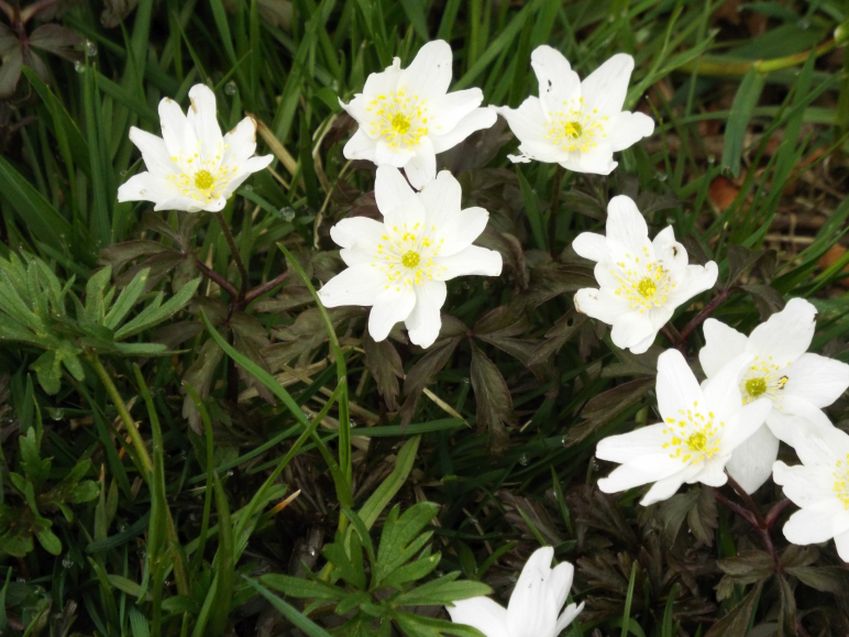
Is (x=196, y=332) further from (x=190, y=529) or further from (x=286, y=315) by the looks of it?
(x=190, y=529)

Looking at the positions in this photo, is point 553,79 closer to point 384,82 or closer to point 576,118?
point 576,118

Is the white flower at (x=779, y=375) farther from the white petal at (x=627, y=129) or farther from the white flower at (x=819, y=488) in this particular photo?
the white petal at (x=627, y=129)

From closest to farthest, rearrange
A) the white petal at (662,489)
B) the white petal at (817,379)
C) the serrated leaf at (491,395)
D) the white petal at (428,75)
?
the white petal at (662,489)
the white petal at (817,379)
the serrated leaf at (491,395)
the white petal at (428,75)

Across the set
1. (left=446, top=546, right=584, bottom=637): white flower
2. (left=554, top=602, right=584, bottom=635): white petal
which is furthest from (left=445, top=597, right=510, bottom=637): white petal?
(left=554, top=602, right=584, bottom=635): white petal

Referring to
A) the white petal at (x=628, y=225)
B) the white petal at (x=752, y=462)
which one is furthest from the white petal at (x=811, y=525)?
the white petal at (x=628, y=225)

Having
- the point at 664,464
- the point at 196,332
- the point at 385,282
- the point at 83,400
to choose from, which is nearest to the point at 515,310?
the point at 385,282
